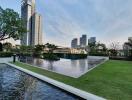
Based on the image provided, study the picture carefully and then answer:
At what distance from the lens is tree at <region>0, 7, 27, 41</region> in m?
32.4

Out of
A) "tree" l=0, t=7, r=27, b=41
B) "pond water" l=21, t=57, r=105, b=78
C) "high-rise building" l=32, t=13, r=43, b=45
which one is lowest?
"pond water" l=21, t=57, r=105, b=78

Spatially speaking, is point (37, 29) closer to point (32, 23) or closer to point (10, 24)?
point (32, 23)

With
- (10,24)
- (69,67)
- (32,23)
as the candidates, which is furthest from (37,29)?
(69,67)

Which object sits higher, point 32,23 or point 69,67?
point 32,23

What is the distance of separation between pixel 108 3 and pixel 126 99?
20180 mm

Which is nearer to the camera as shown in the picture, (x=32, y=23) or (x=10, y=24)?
(x=10, y=24)

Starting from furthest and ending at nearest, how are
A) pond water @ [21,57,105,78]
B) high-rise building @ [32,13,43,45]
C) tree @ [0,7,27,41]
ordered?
high-rise building @ [32,13,43,45], tree @ [0,7,27,41], pond water @ [21,57,105,78]

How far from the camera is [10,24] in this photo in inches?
1282

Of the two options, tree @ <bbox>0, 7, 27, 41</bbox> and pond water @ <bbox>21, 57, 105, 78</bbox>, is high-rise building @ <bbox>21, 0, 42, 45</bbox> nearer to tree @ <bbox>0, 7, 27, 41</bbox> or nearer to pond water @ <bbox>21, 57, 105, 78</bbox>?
tree @ <bbox>0, 7, 27, 41</bbox>

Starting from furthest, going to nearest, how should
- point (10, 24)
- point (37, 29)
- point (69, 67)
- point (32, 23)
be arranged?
point (37, 29) < point (32, 23) < point (10, 24) < point (69, 67)

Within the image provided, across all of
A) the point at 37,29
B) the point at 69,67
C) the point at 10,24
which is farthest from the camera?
the point at 37,29

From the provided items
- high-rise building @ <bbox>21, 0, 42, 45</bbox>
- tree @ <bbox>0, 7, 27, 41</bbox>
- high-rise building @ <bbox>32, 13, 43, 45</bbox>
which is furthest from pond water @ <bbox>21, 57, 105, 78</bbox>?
high-rise building @ <bbox>32, 13, 43, 45</bbox>

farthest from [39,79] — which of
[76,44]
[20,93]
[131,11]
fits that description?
[76,44]

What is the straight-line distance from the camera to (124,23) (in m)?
29.7
